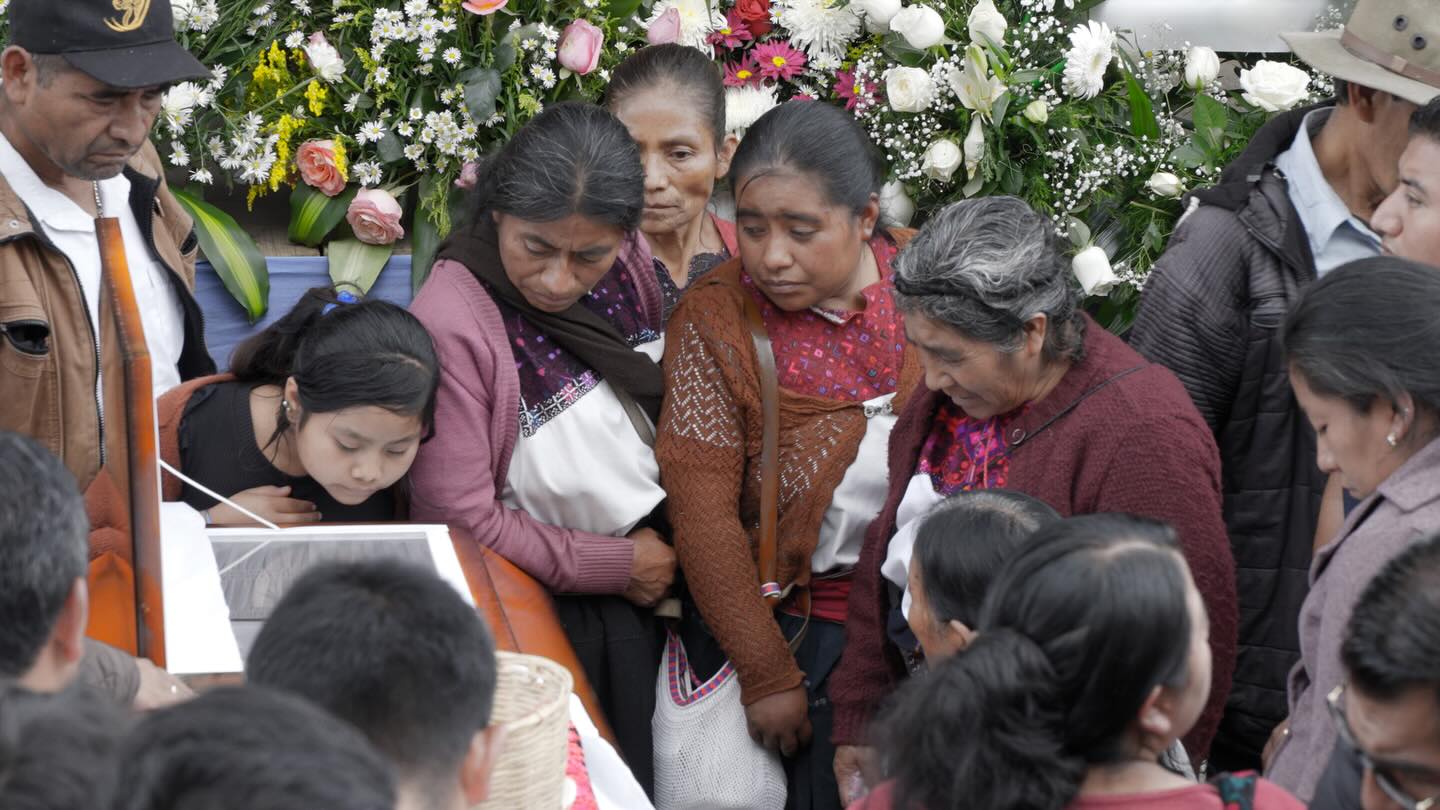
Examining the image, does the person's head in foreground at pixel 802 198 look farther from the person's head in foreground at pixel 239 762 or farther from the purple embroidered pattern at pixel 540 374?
the person's head in foreground at pixel 239 762

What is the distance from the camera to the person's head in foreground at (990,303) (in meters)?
2.43

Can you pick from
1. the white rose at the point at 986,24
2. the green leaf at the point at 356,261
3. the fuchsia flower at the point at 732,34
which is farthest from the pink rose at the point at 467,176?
the white rose at the point at 986,24

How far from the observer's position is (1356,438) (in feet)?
6.85

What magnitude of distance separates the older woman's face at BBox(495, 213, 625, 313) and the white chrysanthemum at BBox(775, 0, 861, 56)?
1.18 metres

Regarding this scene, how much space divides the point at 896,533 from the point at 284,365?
3.78 feet

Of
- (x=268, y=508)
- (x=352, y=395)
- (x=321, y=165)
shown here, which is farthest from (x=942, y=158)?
(x=268, y=508)

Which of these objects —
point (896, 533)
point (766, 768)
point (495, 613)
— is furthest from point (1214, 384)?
point (495, 613)

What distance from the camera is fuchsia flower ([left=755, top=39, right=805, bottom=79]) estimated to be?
12.4 ft

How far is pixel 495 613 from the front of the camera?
2355mm

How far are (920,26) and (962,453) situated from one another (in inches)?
52.1

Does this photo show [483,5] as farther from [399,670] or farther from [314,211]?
[399,670]

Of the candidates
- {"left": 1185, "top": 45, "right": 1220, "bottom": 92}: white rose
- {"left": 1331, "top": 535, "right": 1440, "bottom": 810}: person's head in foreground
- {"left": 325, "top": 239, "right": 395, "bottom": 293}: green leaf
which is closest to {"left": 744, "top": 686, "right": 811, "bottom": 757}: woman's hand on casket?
{"left": 1331, "top": 535, "right": 1440, "bottom": 810}: person's head in foreground

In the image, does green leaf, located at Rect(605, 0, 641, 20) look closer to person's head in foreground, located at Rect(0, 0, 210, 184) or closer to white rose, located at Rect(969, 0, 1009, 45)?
white rose, located at Rect(969, 0, 1009, 45)

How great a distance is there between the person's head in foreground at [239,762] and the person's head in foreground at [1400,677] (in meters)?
1.11
